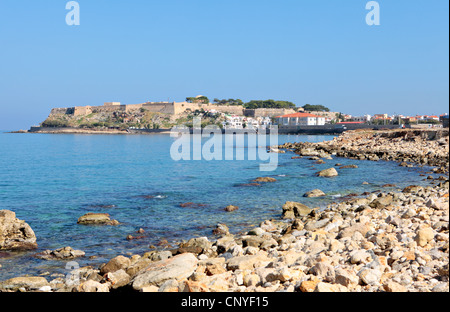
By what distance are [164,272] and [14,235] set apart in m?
5.89

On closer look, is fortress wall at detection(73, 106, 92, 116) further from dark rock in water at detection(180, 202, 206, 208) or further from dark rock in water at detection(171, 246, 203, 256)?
dark rock in water at detection(171, 246, 203, 256)

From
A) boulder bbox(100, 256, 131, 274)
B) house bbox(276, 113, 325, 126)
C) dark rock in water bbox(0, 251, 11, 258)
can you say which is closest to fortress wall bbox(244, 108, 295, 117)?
house bbox(276, 113, 325, 126)

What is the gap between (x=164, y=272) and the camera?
7.07 meters

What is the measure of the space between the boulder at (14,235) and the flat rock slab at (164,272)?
16.0 ft

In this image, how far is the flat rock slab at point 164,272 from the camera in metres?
6.92

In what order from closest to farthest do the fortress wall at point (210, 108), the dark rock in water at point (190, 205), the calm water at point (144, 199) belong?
the calm water at point (144, 199)
the dark rock in water at point (190, 205)
the fortress wall at point (210, 108)

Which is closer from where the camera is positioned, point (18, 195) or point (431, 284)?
point (431, 284)

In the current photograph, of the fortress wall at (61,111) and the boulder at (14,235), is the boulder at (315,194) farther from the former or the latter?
the fortress wall at (61,111)

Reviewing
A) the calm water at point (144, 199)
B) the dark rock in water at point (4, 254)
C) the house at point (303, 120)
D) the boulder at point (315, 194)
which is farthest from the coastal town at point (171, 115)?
the dark rock in water at point (4, 254)

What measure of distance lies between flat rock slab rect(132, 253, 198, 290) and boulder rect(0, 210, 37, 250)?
4.88 metres
